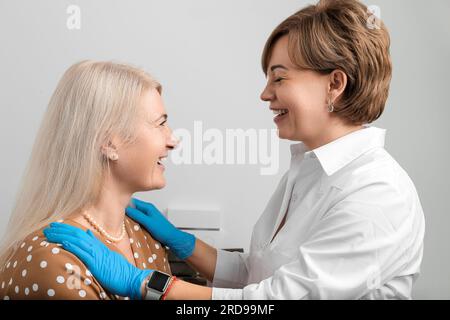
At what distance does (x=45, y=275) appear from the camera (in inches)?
42.4

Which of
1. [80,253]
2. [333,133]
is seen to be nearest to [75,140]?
[80,253]

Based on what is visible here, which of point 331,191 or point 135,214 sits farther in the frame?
point 135,214

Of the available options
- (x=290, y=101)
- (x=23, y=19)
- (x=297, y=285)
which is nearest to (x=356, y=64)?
(x=290, y=101)

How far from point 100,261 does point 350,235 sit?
53 cm

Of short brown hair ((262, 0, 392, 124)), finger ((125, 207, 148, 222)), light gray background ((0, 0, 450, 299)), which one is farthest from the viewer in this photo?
light gray background ((0, 0, 450, 299))

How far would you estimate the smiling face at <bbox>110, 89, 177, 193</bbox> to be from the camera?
126 cm

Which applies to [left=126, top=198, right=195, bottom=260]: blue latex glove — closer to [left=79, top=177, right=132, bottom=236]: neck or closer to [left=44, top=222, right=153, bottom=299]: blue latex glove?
[left=79, top=177, right=132, bottom=236]: neck

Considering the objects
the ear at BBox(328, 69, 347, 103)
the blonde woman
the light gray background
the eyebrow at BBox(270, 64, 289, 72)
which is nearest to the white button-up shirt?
the ear at BBox(328, 69, 347, 103)

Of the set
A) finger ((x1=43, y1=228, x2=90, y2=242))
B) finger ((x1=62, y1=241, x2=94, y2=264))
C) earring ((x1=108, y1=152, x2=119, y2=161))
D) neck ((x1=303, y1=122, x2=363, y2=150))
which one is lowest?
finger ((x1=62, y1=241, x2=94, y2=264))

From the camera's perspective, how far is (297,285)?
1104 mm

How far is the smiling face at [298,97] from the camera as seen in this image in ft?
4.14

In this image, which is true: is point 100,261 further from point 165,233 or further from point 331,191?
point 331,191

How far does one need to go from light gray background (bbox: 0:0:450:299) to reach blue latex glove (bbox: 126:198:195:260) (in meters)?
0.30
